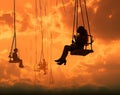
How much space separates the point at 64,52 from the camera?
28.1 metres

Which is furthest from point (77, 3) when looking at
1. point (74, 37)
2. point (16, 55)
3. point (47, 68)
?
point (47, 68)

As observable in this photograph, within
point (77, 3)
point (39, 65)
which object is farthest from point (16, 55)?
point (77, 3)

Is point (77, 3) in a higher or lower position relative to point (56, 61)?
higher

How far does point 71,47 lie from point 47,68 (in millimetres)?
17061

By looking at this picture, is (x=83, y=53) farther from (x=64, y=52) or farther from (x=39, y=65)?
(x=39, y=65)

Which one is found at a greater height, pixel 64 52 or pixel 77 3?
pixel 77 3

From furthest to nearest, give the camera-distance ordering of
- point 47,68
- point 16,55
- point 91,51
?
1. point 47,68
2. point 16,55
3. point 91,51

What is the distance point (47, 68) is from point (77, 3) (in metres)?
20.4

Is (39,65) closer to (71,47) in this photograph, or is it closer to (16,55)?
(16,55)

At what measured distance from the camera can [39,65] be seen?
44562mm

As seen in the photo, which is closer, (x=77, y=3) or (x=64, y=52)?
(x=77, y=3)

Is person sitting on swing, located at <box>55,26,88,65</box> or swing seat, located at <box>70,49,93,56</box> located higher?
person sitting on swing, located at <box>55,26,88,65</box>

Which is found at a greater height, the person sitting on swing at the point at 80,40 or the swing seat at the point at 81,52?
the person sitting on swing at the point at 80,40

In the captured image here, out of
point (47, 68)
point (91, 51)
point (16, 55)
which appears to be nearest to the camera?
point (91, 51)
